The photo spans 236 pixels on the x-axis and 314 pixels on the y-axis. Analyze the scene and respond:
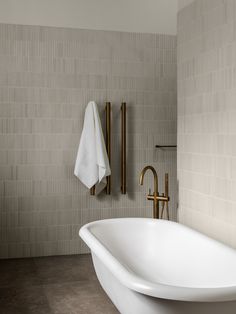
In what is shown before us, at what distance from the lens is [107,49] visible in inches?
219

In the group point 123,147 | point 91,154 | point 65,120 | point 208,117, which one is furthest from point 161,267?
point 65,120

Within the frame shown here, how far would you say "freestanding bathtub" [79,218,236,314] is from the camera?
2.33 metres

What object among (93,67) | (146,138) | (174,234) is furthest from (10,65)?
(174,234)

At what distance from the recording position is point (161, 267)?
12.6 ft

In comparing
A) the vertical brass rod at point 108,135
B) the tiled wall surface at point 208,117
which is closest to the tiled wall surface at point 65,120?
the vertical brass rod at point 108,135

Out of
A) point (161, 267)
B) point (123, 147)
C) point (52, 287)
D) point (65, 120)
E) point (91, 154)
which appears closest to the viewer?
point (161, 267)

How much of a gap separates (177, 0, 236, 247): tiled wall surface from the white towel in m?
1.14

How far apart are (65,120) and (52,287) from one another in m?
1.88

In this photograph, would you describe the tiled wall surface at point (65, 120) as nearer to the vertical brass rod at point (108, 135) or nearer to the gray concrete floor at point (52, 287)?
the vertical brass rod at point (108, 135)

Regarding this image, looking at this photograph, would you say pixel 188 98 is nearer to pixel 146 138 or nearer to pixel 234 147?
pixel 234 147

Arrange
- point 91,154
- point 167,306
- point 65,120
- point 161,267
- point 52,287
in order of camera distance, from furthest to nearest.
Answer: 1. point 65,120
2. point 91,154
3. point 52,287
4. point 161,267
5. point 167,306

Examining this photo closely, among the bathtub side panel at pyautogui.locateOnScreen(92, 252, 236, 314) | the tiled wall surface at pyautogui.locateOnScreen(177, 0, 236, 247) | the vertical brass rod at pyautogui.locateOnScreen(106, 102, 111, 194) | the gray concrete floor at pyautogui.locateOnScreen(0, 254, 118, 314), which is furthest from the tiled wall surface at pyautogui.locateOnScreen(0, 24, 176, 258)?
the bathtub side panel at pyautogui.locateOnScreen(92, 252, 236, 314)

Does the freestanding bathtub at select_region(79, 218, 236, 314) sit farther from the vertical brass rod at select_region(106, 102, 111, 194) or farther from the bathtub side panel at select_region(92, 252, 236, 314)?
the vertical brass rod at select_region(106, 102, 111, 194)

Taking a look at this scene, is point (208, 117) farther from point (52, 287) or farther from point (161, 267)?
point (52, 287)
